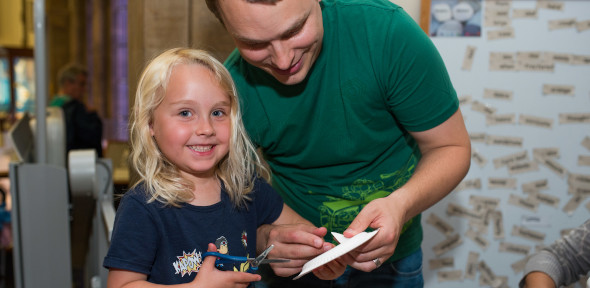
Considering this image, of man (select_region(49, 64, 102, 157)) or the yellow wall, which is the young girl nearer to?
man (select_region(49, 64, 102, 157))

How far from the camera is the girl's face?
1.18 m

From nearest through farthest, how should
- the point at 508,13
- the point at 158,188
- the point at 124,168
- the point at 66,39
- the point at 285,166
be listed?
the point at 158,188 < the point at 285,166 < the point at 508,13 < the point at 124,168 < the point at 66,39

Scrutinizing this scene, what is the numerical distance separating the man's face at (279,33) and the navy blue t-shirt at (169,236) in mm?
359

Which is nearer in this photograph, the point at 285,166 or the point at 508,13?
the point at 285,166

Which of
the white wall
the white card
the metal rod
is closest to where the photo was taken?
the white card

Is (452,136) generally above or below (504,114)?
above

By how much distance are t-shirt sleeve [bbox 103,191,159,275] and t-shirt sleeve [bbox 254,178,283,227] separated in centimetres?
31

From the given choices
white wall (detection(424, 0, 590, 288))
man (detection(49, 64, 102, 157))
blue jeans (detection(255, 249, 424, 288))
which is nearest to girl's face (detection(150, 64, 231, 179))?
blue jeans (detection(255, 249, 424, 288))

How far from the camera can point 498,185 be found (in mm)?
2594

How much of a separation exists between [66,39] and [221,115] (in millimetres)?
10337

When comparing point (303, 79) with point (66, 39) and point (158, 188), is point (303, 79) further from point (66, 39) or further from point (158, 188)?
point (66, 39)

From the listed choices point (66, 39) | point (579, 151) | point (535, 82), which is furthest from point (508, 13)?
point (66, 39)

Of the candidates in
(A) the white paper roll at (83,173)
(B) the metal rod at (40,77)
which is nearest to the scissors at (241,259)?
(A) the white paper roll at (83,173)

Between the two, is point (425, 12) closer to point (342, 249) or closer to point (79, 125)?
point (342, 249)
